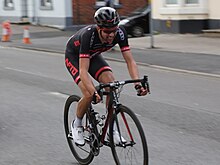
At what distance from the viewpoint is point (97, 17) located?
5328 millimetres

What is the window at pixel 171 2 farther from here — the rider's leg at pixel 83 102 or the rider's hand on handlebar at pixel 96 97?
the rider's hand on handlebar at pixel 96 97

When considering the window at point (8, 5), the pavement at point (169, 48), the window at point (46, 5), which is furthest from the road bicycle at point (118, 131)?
the window at point (8, 5)

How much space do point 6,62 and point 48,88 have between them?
5.68m

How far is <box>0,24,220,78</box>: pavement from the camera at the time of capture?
15677 mm

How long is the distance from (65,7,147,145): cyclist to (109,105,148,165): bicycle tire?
0.11 m

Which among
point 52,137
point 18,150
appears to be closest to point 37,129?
point 52,137

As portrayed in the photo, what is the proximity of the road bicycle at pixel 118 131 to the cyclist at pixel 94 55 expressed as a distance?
0.08 m

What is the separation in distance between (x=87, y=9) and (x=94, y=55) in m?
26.9

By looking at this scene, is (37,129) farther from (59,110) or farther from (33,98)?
(33,98)

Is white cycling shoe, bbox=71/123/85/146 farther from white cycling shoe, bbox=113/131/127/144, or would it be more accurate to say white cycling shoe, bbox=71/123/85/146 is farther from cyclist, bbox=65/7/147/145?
white cycling shoe, bbox=113/131/127/144

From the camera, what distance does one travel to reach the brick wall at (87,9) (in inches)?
1251

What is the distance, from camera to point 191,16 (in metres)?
24.7

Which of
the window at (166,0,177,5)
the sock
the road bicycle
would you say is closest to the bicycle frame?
→ the road bicycle

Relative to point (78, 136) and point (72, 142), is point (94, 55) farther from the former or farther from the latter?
point (72, 142)
